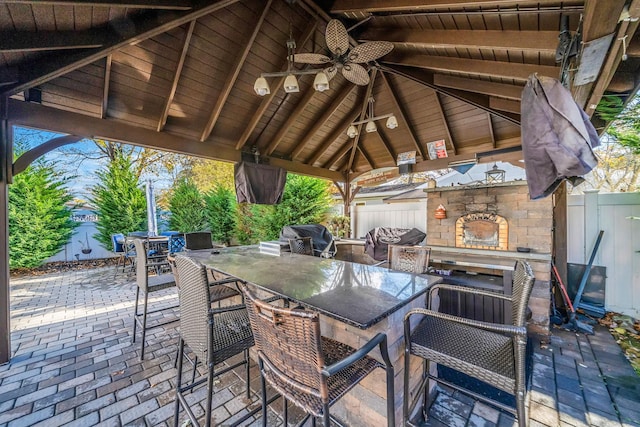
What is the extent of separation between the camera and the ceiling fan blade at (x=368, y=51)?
105 inches

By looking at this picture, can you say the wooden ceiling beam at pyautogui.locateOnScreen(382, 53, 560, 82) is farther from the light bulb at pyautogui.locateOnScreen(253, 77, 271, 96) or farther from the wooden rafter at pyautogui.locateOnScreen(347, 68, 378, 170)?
the light bulb at pyautogui.locateOnScreen(253, 77, 271, 96)

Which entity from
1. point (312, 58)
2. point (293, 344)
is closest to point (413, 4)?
point (312, 58)

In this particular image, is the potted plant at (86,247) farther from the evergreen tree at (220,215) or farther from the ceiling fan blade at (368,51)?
the ceiling fan blade at (368,51)

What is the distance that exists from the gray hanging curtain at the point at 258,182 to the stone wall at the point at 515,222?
10.0 ft

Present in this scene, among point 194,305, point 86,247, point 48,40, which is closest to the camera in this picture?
point 194,305

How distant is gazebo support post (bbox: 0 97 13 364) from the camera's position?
2.70 meters

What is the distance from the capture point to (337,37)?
2.68 m

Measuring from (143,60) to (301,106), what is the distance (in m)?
2.33

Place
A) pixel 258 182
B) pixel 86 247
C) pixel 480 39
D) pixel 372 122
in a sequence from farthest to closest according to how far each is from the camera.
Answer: pixel 86 247, pixel 258 182, pixel 372 122, pixel 480 39

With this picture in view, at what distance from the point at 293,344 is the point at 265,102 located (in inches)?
155

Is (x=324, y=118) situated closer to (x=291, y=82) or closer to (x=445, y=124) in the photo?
(x=291, y=82)

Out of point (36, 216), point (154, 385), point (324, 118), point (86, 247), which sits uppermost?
point (324, 118)

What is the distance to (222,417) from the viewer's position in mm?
1907

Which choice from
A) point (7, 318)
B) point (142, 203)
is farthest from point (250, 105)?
point (142, 203)
